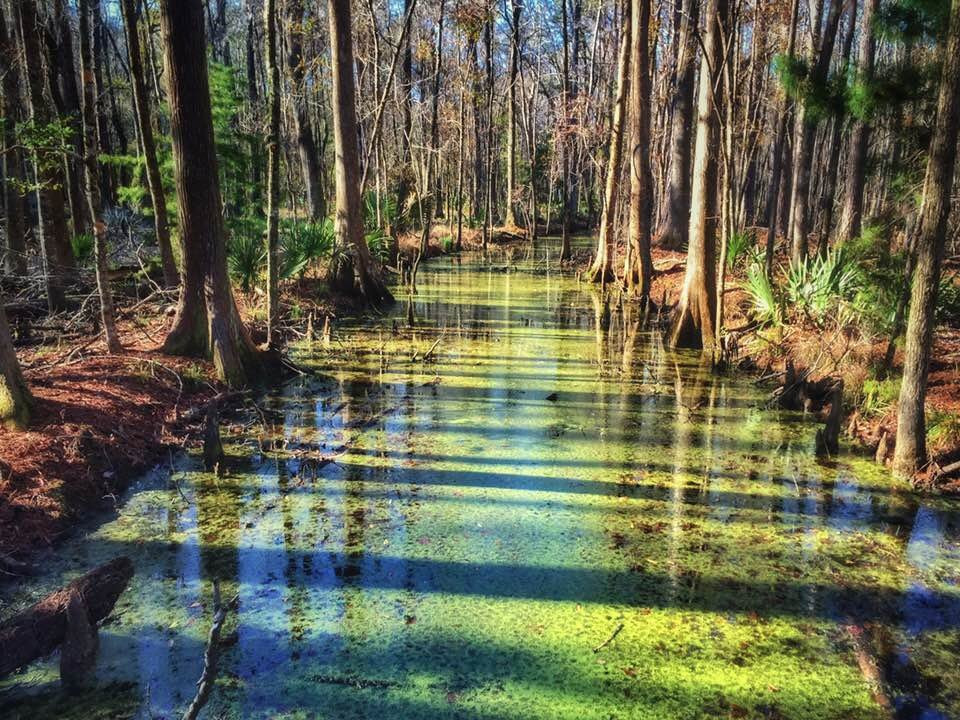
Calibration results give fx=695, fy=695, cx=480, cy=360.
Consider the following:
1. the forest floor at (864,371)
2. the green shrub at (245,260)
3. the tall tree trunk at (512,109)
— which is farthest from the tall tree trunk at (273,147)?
the tall tree trunk at (512,109)

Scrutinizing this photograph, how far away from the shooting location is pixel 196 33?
7023 mm

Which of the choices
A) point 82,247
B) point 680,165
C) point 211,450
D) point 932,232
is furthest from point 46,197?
point 680,165

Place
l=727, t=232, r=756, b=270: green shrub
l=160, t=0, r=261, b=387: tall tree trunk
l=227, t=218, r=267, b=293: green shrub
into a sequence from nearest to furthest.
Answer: l=160, t=0, r=261, b=387: tall tree trunk → l=227, t=218, r=267, b=293: green shrub → l=727, t=232, r=756, b=270: green shrub

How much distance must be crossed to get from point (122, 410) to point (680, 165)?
51.0 feet

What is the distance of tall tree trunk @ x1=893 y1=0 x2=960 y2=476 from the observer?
4676 mm

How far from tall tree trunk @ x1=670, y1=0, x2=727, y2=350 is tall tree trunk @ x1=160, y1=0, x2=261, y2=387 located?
6.25m

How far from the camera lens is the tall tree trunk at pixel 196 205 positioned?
6961 millimetres

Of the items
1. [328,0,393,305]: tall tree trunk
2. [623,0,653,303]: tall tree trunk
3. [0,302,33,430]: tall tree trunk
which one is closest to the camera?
[0,302,33,430]: tall tree trunk

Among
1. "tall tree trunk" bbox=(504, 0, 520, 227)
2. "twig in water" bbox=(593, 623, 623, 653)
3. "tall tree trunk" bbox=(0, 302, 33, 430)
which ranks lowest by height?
"twig in water" bbox=(593, 623, 623, 653)

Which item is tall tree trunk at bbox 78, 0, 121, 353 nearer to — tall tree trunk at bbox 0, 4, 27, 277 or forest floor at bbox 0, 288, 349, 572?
forest floor at bbox 0, 288, 349, 572

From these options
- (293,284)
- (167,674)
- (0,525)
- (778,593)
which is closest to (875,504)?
(778,593)

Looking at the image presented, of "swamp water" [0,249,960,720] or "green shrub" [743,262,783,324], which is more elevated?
"green shrub" [743,262,783,324]

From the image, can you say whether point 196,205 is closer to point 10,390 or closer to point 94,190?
point 94,190

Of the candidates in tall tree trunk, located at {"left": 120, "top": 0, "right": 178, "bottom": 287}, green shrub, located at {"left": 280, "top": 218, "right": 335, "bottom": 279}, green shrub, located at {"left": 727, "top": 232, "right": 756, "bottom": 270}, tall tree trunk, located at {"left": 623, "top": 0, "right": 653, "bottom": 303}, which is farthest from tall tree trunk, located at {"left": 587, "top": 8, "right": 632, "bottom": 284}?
tall tree trunk, located at {"left": 120, "top": 0, "right": 178, "bottom": 287}
